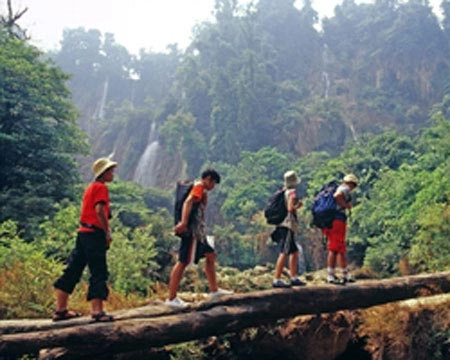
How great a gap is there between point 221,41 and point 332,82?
12.4m

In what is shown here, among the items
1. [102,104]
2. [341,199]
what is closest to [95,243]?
[341,199]

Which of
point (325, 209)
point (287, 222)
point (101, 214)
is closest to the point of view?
point (101, 214)

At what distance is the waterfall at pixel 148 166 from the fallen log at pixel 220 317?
33191mm

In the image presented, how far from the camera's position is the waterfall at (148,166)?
3931 centimetres

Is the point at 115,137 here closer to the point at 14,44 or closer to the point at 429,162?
the point at 14,44

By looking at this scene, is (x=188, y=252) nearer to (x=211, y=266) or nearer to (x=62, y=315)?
(x=211, y=266)

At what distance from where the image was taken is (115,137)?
4447 centimetres

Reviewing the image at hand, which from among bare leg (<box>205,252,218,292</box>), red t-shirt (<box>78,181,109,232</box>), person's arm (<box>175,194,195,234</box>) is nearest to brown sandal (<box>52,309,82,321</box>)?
red t-shirt (<box>78,181,109,232</box>)

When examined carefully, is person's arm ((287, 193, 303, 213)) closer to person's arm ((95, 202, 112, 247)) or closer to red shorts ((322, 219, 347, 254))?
red shorts ((322, 219, 347, 254))

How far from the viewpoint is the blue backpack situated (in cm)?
652

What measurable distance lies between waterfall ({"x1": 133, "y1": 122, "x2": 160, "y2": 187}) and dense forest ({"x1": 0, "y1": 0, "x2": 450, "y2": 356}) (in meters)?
0.11

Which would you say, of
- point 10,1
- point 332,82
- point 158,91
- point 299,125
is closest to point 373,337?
point 10,1

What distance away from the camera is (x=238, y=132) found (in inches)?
1522

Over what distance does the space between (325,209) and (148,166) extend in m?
34.5
